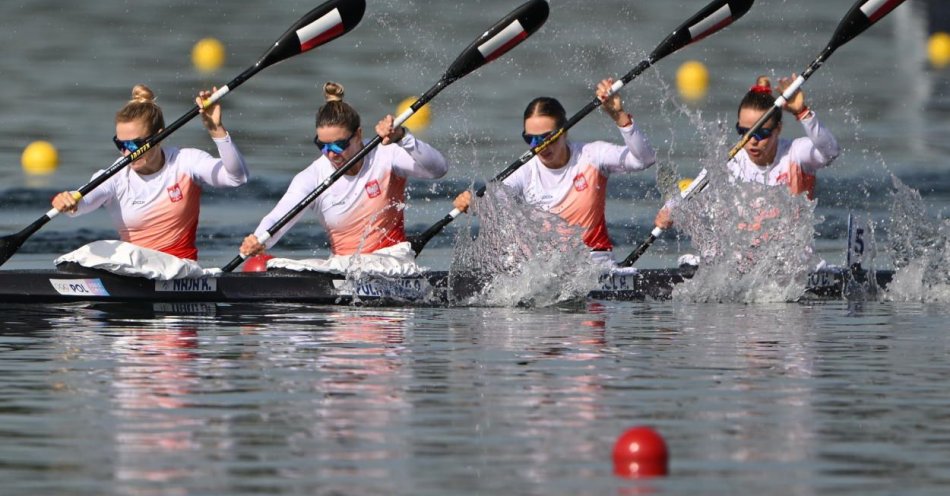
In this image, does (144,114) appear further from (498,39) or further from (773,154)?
(773,154)

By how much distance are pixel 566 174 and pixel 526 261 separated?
3.24ft

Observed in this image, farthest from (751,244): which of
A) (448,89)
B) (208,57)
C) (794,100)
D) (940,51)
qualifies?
(940,51)

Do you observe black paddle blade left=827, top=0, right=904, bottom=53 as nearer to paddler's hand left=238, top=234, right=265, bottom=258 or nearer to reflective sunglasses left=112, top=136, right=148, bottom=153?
paddler's hand left=238, top=234, right=265, bottom=258

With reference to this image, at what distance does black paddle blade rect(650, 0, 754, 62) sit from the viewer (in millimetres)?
13500

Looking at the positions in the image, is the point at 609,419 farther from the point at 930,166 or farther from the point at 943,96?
the point at 943,96

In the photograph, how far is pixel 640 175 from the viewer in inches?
792

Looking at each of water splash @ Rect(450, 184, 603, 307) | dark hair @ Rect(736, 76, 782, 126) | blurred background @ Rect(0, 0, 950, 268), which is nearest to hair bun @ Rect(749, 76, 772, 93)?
dark hair @ Rect(736, 76, 782, 126)

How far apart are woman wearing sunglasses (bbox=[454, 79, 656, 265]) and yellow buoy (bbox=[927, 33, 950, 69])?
2026cm

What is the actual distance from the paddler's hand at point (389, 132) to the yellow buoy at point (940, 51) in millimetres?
21444

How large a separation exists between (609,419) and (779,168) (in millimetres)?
6168

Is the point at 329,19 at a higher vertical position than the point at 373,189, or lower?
higher

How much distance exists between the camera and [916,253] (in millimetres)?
12719

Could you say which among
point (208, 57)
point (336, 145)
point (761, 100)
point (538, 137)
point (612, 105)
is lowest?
point (336, 145)

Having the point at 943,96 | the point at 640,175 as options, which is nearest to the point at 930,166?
the point at 640,175
